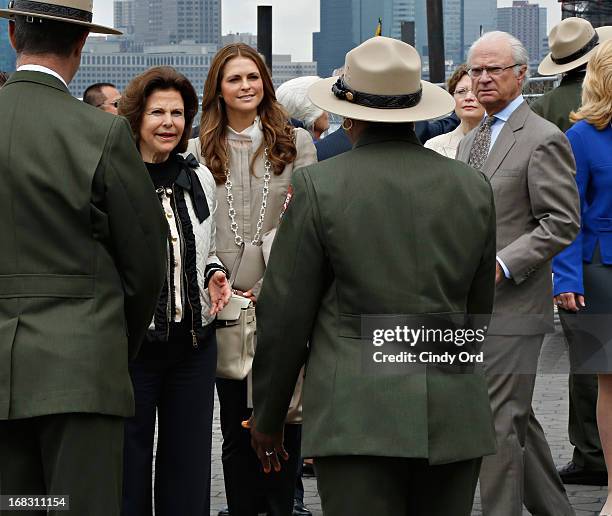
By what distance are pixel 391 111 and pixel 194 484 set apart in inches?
86.7

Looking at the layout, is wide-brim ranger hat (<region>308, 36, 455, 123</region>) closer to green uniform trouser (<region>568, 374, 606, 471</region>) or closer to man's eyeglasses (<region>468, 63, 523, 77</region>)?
man's eyeglasses (<region>468, 63, 523, 77</region>)

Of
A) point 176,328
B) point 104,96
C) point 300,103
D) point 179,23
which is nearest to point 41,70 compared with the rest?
point 176,328

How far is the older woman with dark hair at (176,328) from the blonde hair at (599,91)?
1895mm

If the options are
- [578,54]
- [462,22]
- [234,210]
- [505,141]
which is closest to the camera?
[505,141]

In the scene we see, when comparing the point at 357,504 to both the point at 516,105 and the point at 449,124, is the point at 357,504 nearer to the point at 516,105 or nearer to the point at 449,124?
the point at 516,105

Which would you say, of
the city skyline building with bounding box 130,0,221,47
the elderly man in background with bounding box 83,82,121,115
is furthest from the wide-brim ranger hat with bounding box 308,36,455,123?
the city skyline building with bounding box 130,0,221,47

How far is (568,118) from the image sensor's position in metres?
8.28

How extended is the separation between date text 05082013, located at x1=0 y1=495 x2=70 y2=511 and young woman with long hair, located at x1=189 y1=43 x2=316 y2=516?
206 cm

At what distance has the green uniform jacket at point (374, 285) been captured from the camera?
414 centimetres

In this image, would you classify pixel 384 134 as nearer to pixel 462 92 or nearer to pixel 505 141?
pixel 505 141

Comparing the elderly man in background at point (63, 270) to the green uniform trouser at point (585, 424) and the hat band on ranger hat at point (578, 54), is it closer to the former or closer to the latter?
the green uniform trouser at point (585, 424)

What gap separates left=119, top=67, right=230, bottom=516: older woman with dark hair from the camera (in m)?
5.62

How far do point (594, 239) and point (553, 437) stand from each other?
7.35 feet

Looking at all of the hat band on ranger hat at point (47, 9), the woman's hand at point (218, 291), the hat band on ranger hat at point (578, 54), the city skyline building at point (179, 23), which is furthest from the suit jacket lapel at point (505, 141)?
the city skyline building at point (179, 23)
